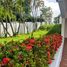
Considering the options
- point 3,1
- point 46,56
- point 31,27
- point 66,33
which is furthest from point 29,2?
point 46,56

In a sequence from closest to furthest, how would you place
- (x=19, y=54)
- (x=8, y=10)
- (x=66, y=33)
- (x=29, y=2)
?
1. (x=19, y=54)
2. (x=66, y=33)
3. (x=8, y=10)
4. (x=29, y=2)

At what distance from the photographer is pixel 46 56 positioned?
4.69 m

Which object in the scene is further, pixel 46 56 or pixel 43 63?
pixel 46 56

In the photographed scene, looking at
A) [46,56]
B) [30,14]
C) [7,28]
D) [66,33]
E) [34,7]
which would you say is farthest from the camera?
[30,14]

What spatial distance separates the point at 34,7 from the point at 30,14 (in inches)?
132

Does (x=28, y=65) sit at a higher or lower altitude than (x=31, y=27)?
higher

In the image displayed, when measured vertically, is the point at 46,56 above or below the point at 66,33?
above

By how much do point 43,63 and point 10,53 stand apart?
3.26 ft

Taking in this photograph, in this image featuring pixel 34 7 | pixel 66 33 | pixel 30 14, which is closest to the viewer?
pixel 66 33

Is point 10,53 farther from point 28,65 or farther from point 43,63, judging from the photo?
point 43,63

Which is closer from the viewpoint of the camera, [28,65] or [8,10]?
[28,65]

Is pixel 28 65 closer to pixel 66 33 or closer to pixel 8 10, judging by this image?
pixel 66 33

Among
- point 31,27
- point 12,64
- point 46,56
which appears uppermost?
point 12,64

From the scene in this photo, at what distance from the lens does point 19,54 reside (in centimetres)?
328
